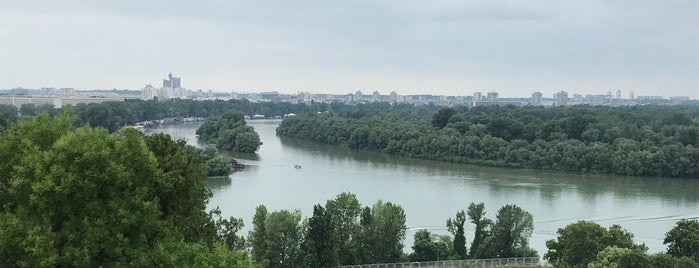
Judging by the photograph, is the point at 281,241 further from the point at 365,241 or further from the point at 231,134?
the point at 231,134

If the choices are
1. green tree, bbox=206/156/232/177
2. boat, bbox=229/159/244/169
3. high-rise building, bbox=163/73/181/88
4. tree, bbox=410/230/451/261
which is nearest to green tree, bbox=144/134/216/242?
tree, bbox=410/230/451/261

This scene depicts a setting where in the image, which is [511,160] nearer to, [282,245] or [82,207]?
[282,245]

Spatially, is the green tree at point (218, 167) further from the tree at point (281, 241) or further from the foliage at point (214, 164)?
the tree at point (281, 241)

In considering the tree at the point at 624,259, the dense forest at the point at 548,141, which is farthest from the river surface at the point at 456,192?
the tree at the point at 624,259

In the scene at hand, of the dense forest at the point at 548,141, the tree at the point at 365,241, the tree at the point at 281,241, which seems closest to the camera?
the tree at the point at 281,241

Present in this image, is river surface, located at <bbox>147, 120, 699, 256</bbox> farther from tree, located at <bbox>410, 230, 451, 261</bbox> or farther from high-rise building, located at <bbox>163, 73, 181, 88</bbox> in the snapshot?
high-rise building, located at <bbox>163, 73, 181, 88</bbox>
